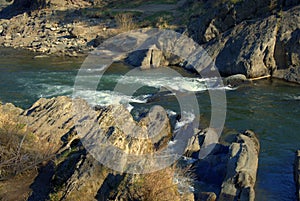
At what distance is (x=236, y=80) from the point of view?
1043 inches

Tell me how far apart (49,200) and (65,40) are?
36.1 m

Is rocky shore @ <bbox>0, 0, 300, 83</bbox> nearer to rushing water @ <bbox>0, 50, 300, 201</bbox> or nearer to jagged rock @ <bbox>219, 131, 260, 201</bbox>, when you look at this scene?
rushing water @ <bbox>0, 50, 300, 201</bbox>

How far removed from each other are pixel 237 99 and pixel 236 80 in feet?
12.0

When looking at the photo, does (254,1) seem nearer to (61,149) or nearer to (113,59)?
(113,59)

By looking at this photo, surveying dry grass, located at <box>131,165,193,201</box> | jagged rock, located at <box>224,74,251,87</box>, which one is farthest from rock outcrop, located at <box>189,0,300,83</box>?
dry grass, located at <box>131,165,193,201</box>

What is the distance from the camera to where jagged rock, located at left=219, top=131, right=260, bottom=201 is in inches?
460

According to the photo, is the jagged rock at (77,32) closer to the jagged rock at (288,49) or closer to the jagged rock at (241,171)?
the jagged rock at (288,49)

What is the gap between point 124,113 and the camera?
501 inches

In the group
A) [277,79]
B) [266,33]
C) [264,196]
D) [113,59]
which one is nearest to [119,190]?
[264,196]

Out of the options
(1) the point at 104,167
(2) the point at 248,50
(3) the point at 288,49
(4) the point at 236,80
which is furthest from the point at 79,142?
(3) the point at 288,49

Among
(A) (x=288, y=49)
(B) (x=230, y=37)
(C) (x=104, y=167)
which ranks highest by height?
(C) (x=104, y=167)

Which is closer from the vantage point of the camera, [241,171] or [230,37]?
[241,171]

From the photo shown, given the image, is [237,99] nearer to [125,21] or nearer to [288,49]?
[288,49]

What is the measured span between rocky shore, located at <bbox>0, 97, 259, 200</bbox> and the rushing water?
884mm
